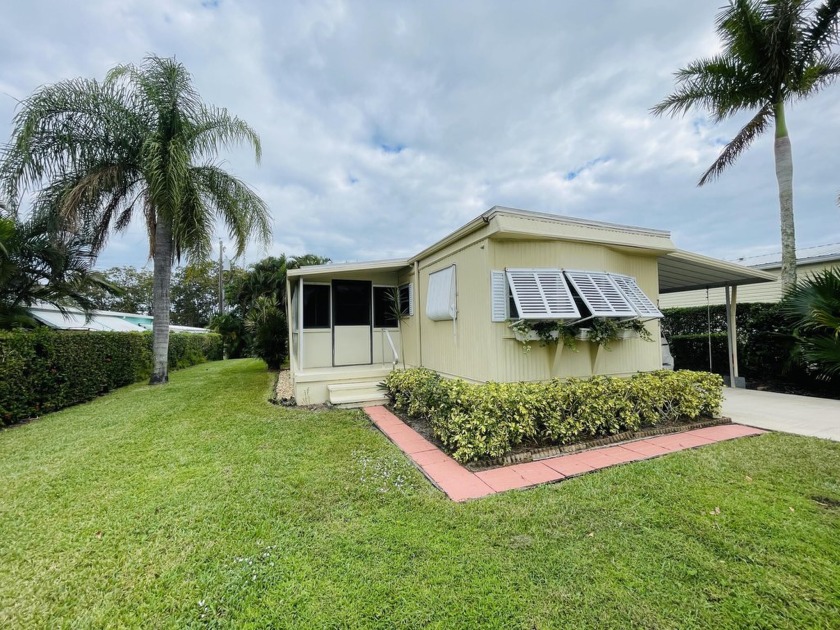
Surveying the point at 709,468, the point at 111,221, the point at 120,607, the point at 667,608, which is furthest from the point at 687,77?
the point at 111,221

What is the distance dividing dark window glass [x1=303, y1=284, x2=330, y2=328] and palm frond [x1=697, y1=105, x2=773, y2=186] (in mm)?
11234

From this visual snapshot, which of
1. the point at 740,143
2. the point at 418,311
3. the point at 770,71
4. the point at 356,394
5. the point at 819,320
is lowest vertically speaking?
the point at 356,394

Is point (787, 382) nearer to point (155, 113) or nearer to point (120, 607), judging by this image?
point (120, 607)

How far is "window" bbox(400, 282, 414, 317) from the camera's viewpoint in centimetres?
845

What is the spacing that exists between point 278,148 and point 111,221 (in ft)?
17.8

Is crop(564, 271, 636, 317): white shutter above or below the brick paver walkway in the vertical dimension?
above

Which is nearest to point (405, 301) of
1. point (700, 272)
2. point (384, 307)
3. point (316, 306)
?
point (384, 307)

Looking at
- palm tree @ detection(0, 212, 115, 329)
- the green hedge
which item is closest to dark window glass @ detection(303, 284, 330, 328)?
palm tree @ detection(0, 212, 115, 329)

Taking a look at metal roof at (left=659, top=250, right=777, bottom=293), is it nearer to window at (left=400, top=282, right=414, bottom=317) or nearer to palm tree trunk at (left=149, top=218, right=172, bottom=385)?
window at (left=400, top=282, right=414, bottom=317)

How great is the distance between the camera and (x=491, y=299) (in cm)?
541

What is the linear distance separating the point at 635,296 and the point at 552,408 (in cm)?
288

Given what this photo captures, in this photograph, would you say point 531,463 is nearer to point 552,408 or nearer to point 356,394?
point 552,408

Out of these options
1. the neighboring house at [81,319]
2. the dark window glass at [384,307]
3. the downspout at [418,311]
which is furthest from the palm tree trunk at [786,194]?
the neighboring house at [81,319]

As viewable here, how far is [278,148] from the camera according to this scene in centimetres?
1152
